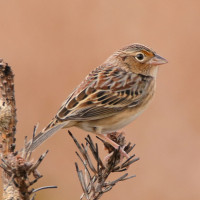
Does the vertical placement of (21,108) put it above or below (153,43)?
below

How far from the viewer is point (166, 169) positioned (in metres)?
8.25

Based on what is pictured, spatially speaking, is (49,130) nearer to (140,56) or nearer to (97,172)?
(97,172)

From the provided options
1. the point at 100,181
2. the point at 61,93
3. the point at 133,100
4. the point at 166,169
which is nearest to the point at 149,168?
the point at 166,169

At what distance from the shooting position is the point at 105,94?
4520mm

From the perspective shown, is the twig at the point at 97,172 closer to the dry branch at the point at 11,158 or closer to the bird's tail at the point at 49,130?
the dry branch at the point at 11,158

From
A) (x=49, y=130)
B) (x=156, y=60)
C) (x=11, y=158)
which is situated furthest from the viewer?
(x=156, y=60)

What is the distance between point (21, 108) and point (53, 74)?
3.13 ft

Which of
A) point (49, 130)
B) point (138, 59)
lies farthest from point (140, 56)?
point (49, 130)

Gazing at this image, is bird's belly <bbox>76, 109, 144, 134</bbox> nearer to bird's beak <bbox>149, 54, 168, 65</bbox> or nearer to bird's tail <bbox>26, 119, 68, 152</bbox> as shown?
bird's tail <bbox>26, 119, 68, 152</bbox>

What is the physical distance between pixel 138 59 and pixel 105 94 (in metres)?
0.68

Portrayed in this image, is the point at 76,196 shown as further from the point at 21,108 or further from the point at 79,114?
the point at 79,114

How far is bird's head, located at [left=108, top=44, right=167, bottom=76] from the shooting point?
486 cm

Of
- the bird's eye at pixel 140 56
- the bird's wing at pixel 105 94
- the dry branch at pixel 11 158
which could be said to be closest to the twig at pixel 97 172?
the dry branch at pixel 11 158

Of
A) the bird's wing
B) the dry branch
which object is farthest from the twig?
the bird's wing
